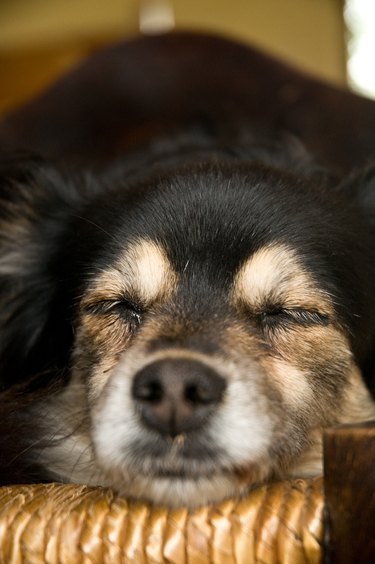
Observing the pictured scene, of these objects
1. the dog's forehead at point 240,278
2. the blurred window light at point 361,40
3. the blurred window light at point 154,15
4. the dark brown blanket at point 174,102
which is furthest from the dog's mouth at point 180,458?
the blurred window light at point 361,40

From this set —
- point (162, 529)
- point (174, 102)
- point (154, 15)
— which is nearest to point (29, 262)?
point (162, 529)

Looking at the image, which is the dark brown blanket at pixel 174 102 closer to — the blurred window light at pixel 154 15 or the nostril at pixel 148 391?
the nostril at pixel 148 391

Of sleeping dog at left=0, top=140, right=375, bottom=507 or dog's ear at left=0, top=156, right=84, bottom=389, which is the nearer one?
sleeping dog at left=0, top=140, right=375, bottom=507

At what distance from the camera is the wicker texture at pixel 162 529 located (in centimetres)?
83

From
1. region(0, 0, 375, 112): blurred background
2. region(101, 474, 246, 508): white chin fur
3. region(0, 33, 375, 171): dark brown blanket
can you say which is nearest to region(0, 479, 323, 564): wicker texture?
region(101, 474, 246, 508): white chin fur

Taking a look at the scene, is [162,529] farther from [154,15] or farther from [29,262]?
[154,15]

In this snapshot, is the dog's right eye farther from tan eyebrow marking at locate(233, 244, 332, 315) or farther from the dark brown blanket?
the dark brown blanket

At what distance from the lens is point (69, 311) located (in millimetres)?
1456

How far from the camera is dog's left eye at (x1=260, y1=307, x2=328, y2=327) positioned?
1270 millimetres

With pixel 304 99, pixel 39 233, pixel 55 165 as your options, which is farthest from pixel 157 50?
pixel 39 233

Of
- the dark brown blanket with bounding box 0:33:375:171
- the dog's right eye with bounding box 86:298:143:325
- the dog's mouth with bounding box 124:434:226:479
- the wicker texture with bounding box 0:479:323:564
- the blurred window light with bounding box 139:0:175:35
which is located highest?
the blurred window light with bounding box 139:0:175:35

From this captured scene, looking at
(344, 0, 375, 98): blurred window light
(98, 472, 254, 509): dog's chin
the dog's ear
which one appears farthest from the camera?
(344, 0, 375, 98): blurred window light

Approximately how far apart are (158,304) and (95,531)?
0.44 metres

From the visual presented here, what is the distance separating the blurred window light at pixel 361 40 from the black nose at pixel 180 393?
19.5 ft
